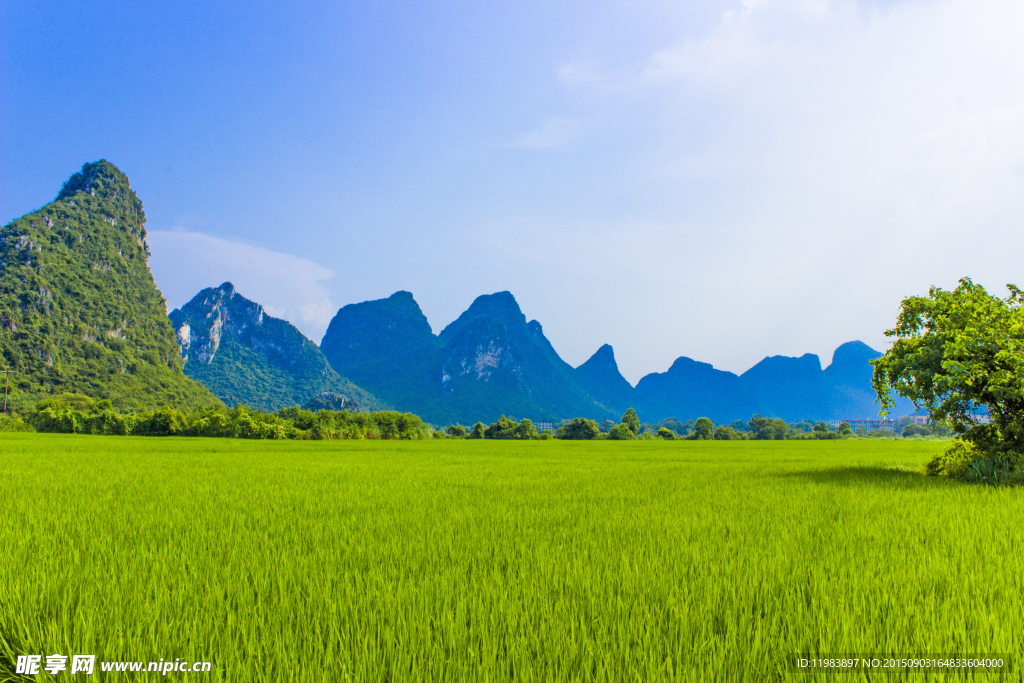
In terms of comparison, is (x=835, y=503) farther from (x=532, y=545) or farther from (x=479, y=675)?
(x=479, y=675)

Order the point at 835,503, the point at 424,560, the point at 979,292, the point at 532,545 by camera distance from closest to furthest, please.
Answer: the point at 424,560
the point at 532,545
the point at 835,503
the point at 979,292

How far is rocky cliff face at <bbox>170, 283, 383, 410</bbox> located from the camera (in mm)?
160875

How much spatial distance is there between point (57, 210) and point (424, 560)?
196m

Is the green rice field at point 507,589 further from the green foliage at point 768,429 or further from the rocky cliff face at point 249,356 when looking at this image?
the rocky cliff face at point 249,356

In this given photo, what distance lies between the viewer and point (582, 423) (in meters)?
73.4

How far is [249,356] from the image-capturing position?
182 metres

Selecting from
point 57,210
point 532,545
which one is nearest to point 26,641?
point 532,545

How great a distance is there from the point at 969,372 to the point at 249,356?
210182 mm

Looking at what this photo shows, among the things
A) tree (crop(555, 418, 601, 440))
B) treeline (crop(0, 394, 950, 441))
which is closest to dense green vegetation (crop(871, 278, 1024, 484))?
treeline (crop(0, 394, 950, 441))

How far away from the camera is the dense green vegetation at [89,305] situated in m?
96.0

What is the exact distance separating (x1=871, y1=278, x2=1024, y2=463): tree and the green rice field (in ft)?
16.8

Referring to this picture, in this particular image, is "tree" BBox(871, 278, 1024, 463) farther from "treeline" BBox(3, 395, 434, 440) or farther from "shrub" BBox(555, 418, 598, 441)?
"shrub" BBox(555, 418, 598, 441)

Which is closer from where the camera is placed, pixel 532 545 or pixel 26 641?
pixel 26 641

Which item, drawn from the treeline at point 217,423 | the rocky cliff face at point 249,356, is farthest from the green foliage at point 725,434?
the rocky cliff face at point 249,356
